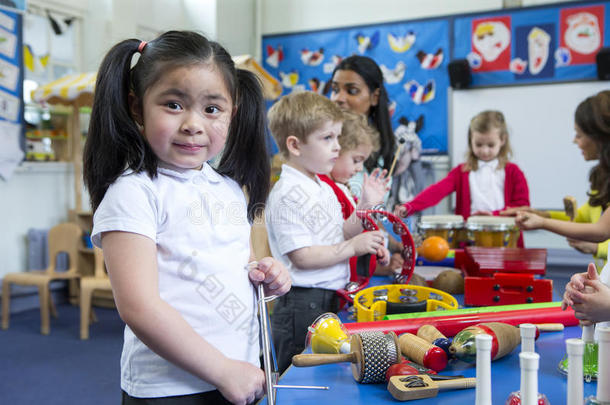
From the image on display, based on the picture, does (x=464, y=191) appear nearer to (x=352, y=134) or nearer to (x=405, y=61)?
(x=352, y=134)

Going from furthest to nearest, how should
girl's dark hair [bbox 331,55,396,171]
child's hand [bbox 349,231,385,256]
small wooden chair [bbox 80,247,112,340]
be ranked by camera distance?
small wooden chair [bbox 80,247,112,340]
girl's dark hair [bbox 331,55,396,171]
child's hand [bbox 349,231,385,256]

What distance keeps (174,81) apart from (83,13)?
15.6ft

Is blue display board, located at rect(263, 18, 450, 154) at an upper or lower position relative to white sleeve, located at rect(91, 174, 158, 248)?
upper

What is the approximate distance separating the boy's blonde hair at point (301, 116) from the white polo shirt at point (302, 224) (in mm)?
115

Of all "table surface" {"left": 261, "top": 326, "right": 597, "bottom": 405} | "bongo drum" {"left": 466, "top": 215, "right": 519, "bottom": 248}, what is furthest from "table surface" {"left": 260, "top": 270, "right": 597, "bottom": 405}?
"bongo drum" {"left": 466, "top": 215, "right": 519, "bottom": 248}

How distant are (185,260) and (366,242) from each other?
737 mm

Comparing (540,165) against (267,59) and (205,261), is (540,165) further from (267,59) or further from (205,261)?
(205,261)

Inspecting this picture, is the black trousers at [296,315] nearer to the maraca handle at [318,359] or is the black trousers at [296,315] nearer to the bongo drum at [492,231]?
the maraca handle at [318,359]

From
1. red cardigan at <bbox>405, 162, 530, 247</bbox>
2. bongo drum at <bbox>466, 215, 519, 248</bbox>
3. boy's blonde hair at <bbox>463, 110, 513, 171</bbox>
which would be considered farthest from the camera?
boy's blonde hair at <bbox>463, 110, 513, 171</bbox>

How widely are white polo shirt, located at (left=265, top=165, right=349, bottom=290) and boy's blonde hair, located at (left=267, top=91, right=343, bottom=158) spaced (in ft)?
0.38

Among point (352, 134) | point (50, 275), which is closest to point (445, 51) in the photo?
point (352, 134)

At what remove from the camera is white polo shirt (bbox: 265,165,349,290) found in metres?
1.57

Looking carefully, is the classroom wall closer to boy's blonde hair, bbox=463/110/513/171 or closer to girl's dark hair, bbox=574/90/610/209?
boy's blonde hair, bbox=463/110/513/171

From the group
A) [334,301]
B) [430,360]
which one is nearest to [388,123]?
[334,301]
